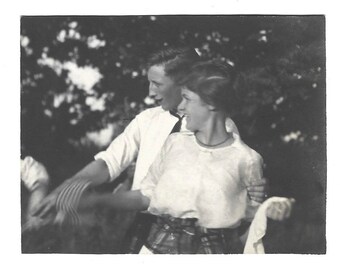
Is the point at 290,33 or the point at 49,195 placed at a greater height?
the point at 290,33

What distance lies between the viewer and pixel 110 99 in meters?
2.85

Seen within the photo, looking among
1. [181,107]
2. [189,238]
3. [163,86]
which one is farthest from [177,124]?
[189,238]

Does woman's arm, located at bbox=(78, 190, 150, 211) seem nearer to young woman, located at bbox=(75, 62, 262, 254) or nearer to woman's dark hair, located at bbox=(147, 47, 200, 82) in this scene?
young woman, located at bbox=(75, 62, 262, 254)

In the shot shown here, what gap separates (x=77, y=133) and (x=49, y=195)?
0.35 m

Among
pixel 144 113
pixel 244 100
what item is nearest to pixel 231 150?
pixel 244 100

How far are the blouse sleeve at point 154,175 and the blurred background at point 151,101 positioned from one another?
0.34 ft

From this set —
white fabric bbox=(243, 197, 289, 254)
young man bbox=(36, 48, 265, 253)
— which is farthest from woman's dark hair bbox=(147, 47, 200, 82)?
white fabric bbox=(243, 197, 289, 254)

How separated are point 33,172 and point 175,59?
0.93m

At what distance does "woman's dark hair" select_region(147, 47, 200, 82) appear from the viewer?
2.82m

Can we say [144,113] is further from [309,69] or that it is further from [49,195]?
[309,69]

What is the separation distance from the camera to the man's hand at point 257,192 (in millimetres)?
2789

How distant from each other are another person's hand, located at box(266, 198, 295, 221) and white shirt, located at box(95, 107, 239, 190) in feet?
1.96

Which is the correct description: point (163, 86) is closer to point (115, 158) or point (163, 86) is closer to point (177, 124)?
point (177, 124)

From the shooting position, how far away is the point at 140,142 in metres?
2.84
